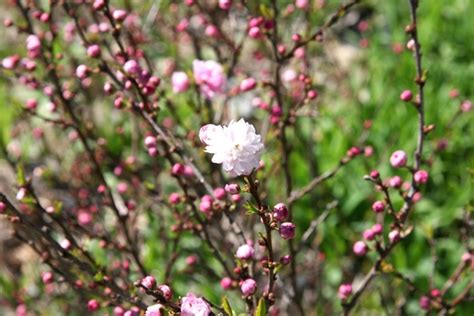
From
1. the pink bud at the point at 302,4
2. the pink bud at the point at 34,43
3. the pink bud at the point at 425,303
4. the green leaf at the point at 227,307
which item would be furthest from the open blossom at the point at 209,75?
the green leaf at the point at 227,307

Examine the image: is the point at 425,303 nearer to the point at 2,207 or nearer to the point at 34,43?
the point at 2,207

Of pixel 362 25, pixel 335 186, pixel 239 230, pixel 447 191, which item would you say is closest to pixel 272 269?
pixel 239 230

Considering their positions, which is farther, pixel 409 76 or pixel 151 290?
A: pixel 409 76

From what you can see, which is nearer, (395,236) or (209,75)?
(395,236)

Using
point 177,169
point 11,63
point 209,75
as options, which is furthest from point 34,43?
point 177,169

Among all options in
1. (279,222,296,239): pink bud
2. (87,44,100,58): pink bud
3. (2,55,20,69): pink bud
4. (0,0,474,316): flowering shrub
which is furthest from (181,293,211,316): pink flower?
(2,55,20,69): pink bud

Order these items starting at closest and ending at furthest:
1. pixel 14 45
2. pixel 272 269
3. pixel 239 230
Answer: pixel 272 269 → pixel 239 230 → pixel 14 45

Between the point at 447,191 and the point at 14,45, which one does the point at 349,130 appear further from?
the point at 14,45
